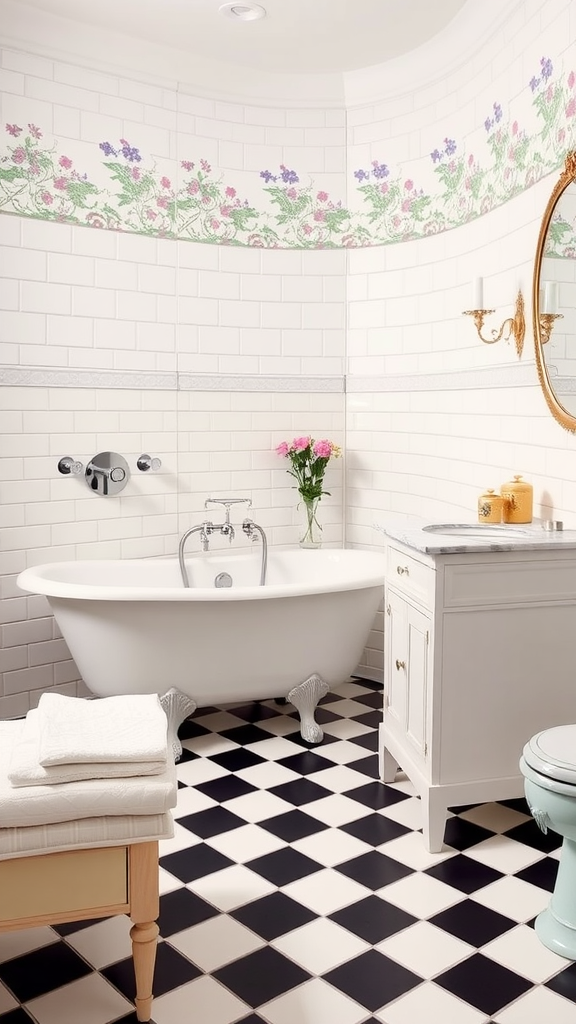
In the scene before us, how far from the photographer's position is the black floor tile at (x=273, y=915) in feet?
7.79

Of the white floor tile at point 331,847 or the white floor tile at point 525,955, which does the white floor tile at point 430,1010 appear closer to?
the white floor tile at point 525,955

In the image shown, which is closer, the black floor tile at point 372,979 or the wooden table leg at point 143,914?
the wooden table leg at point 143,914

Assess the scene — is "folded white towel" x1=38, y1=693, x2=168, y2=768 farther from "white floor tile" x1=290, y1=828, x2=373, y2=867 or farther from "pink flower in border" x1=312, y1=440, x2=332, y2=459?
"pink flower in border" x1=312, y1=440, x2=332, y2=459

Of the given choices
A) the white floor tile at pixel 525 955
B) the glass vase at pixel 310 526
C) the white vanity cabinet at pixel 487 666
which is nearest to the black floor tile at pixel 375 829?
the white vanity cabinet at pixel 487 666

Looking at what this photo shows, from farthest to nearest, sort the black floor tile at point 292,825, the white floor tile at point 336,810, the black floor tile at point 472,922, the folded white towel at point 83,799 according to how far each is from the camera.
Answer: the white floor tile at point 336,810
the black floor tile at point 292,825
the black floor tile at point 472,922
the folded white towel at point 83,799

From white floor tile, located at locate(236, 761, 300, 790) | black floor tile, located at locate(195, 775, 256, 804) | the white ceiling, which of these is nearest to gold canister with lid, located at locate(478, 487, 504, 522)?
white floor tile, located at locate(236, 761, 300, 790)

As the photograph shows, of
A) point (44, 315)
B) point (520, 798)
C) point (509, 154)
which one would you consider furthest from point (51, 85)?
point (520, 798)

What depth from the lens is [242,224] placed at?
4.43 metres

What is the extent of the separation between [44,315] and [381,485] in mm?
1809

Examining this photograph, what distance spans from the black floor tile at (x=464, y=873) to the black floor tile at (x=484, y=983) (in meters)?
0.36

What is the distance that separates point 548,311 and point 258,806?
6.65 ft

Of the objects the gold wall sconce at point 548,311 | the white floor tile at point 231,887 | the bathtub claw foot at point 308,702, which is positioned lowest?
the white floor tile at point 231,887

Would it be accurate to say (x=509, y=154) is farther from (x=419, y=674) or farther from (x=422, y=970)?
(x=422, y=970)

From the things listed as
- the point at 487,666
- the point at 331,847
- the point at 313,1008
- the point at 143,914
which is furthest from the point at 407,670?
the point at 143,914
